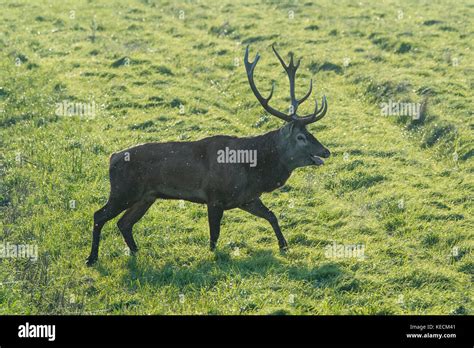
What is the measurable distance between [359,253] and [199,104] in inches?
359

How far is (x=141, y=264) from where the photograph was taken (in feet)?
34.5

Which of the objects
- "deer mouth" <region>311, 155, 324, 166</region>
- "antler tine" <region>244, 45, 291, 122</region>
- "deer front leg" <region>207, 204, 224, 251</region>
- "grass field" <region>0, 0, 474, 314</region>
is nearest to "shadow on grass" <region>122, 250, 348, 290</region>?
"grass field" <region>0, 0, 474, 314</region>

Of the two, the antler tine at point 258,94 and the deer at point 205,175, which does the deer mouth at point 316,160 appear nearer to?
the deer at point 205,175

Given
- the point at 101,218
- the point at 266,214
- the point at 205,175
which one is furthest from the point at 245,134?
the point at 101,218

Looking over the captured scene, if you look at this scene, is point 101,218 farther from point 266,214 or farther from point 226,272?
point 266,214

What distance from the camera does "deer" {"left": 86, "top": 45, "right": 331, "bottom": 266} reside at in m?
10.9

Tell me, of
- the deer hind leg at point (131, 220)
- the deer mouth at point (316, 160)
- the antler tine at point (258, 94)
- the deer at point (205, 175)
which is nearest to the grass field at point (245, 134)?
the deer hind leg at point (131, 220)

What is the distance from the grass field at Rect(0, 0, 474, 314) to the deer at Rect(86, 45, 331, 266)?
1.70 ft

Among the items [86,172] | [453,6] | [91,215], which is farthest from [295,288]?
[453,6]

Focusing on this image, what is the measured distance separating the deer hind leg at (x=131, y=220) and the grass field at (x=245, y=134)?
0.57 ft

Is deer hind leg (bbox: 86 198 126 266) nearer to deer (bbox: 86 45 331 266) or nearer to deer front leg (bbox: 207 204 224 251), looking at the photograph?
deer (bbox: 86 45 331 266)

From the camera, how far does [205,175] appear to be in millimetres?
10930

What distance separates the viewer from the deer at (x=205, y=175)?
10906 mm
